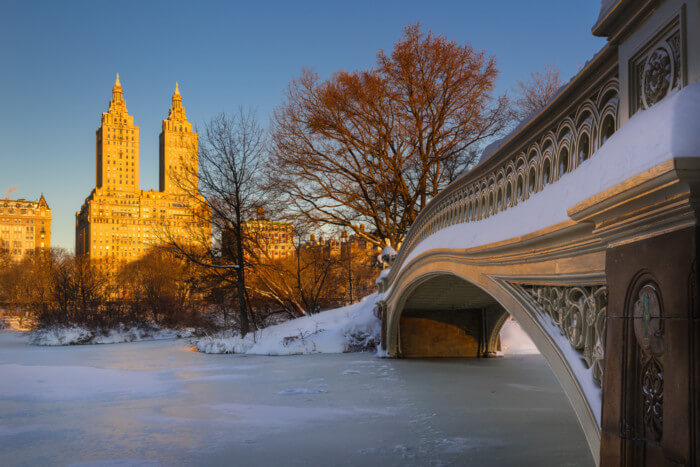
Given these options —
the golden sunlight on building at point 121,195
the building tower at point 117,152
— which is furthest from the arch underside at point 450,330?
the building tower at point 117,152

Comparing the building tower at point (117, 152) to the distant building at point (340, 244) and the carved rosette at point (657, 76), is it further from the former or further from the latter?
the carved rosette at point (657, 76)

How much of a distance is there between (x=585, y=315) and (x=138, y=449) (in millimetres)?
4650

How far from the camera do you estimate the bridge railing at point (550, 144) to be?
3186mm

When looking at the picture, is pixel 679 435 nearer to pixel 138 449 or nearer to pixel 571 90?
pixel 571 90

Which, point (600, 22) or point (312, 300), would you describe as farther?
point (312, 300)

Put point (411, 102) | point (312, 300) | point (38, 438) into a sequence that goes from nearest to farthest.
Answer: point (38, 438), point (411, 102), point (312, 300)

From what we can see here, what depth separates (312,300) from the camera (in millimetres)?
22438

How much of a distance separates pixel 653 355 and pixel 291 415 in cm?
607

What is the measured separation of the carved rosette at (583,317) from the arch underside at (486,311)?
21 mm

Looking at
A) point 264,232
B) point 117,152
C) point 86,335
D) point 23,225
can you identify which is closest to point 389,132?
point 264,232

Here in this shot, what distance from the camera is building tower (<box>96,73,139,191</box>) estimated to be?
129 metres

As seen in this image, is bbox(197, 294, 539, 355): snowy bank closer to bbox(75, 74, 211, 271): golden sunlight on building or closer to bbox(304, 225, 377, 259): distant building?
bbox(304, 225, 377, 259): distant building

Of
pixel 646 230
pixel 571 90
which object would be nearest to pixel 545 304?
pixel 571 90

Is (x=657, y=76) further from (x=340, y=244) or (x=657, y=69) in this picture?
(x=340, y=244)
